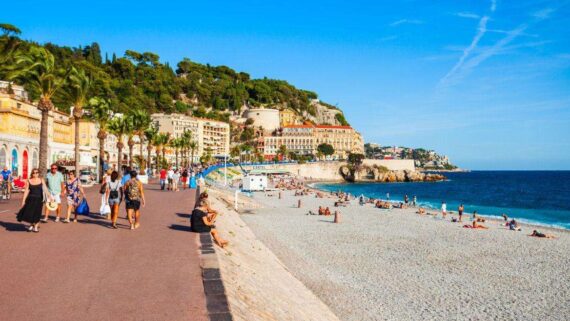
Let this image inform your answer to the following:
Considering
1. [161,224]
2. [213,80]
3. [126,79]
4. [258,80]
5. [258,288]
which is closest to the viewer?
[258,288]

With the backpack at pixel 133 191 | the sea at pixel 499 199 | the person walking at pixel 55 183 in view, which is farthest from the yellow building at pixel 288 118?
the backpack at pixel 133 191

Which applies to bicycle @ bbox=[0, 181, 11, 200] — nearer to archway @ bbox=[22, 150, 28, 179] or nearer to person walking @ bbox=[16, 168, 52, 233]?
person walking @ bbox=[16, 168, 52, 233]

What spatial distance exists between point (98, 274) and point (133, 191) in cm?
459

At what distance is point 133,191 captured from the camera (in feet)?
38.9

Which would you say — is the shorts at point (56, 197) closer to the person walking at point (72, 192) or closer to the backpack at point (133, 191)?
the person walking at point (72, 192)

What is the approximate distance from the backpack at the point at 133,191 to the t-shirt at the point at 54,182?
197 centimetres

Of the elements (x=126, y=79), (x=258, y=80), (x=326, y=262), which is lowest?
(x=326, y=262)

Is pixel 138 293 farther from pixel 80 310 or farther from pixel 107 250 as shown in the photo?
pixel 107 250

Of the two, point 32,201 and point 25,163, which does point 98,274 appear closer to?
point 32,201

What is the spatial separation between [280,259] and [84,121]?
1777 inches

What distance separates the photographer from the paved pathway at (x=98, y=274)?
5777 millimetres

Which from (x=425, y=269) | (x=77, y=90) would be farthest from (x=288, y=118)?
(x=425, y=269)

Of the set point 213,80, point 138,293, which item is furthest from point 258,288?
point 213,80

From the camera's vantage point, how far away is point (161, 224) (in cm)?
1347
